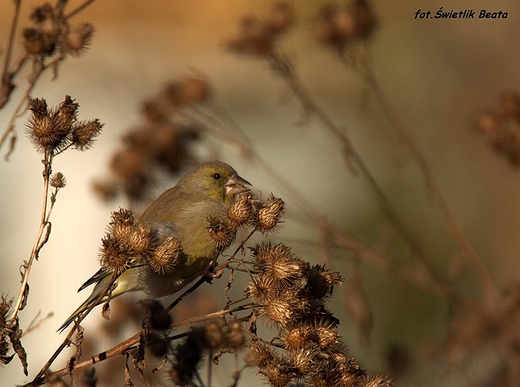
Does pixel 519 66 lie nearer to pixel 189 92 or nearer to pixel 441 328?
pixel 441 328

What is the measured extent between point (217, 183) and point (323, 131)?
5.30 metres

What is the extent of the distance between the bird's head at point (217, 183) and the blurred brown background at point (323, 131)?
254cm

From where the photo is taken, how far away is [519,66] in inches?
389

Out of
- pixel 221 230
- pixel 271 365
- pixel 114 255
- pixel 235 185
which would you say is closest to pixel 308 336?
A: pixel 271 365

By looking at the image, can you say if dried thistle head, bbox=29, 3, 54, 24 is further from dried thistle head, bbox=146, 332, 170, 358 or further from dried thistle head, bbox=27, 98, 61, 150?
dried thistle head, bbox=146, 332, 170, 358

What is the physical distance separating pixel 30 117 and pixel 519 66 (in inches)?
313

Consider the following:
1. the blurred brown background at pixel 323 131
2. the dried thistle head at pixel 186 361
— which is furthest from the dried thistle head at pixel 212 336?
the blurred brown background at pixel 323 131

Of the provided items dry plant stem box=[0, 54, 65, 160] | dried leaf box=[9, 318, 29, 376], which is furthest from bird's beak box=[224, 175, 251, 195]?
dried leaf box=[9, 318, 29, 376]

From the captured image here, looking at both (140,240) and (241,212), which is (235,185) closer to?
(241,212)

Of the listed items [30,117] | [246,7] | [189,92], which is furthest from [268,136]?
[30,117]

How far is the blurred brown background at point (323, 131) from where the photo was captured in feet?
26.6

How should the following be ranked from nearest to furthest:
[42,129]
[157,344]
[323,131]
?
1. [157,344]
2. [42,129]
3. [323,131]

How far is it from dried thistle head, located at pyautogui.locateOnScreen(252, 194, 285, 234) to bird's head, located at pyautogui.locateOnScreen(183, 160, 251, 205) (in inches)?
64.2

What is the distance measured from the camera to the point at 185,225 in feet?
14.2
